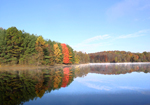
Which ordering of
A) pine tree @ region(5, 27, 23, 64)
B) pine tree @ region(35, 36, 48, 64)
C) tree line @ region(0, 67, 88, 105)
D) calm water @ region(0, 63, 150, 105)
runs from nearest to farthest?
calm water @ region(0, 63, 150, 105), tree line @ region(0, 67, 88, 105), pine tree @ region(5, 27, 23, 64), pine tree @ region(35, 36, 48, 64)

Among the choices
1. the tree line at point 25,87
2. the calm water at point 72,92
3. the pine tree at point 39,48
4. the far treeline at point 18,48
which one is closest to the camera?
the calm water at point 72,92

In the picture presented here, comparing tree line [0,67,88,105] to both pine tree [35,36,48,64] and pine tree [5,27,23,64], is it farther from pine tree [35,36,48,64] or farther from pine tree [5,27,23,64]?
pine tree [35,36,48,64]

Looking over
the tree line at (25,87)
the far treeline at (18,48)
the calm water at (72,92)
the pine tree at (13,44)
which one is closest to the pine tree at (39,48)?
the far treeline at (18,48)

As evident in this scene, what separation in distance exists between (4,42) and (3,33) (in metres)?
3.44

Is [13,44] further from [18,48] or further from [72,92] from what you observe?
[72,92]

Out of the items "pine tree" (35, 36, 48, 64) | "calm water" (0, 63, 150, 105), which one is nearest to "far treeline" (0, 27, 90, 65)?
"pine tree" (35, 36, 48, 64)

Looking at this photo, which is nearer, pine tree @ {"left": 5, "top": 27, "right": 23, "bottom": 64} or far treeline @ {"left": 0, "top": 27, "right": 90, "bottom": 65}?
far treeline @ {"left": 0, "top": 27, "right": 90, "bottom": 65}

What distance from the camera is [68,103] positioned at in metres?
7.56

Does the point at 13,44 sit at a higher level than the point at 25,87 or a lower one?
higher

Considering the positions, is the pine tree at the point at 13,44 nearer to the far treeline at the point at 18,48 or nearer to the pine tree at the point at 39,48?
the far treeline at the point at 18,48

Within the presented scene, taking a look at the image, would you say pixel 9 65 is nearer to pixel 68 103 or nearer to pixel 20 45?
pixel 20 45

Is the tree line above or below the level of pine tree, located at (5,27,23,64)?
below

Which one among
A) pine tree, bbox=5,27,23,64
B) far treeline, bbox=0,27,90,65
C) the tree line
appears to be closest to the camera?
the tree line

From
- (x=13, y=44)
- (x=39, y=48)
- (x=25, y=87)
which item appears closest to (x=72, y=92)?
(x=25, y=87)
